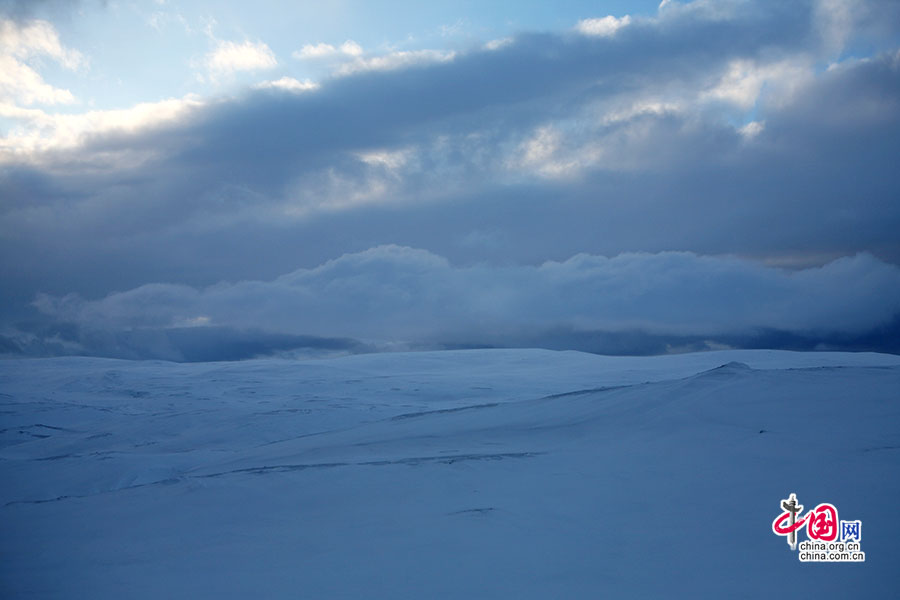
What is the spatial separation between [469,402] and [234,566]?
7.56m

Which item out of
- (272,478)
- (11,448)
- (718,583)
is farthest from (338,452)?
(11,448)

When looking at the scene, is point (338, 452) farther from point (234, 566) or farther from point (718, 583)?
point (718, 583)

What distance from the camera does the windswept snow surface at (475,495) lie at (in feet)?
14.3

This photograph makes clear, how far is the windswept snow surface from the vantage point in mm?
4355

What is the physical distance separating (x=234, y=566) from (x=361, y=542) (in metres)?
0.90

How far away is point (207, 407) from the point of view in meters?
12.0

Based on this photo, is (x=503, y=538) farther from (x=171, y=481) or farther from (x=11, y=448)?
(x=11, y=448)

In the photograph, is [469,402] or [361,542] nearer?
[361,542]

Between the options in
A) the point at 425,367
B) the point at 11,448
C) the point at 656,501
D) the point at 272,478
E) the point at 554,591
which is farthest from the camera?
the point at 425,367

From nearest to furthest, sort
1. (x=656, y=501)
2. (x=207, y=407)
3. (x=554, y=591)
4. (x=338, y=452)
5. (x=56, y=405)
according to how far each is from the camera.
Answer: (x=554, y=591) < (x=656, y=501) < (x=338, y=452) < (x=207, y=407) < (x=56, y=405)

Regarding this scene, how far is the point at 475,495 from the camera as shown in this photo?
5.78 meters

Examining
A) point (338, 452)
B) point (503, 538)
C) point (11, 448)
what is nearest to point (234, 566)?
point (503, 538)

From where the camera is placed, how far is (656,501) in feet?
17.8

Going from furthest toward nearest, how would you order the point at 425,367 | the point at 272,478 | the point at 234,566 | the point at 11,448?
the point at 425,367 → the point at 11,448 → the point at 272,478 → the point at 234,566
